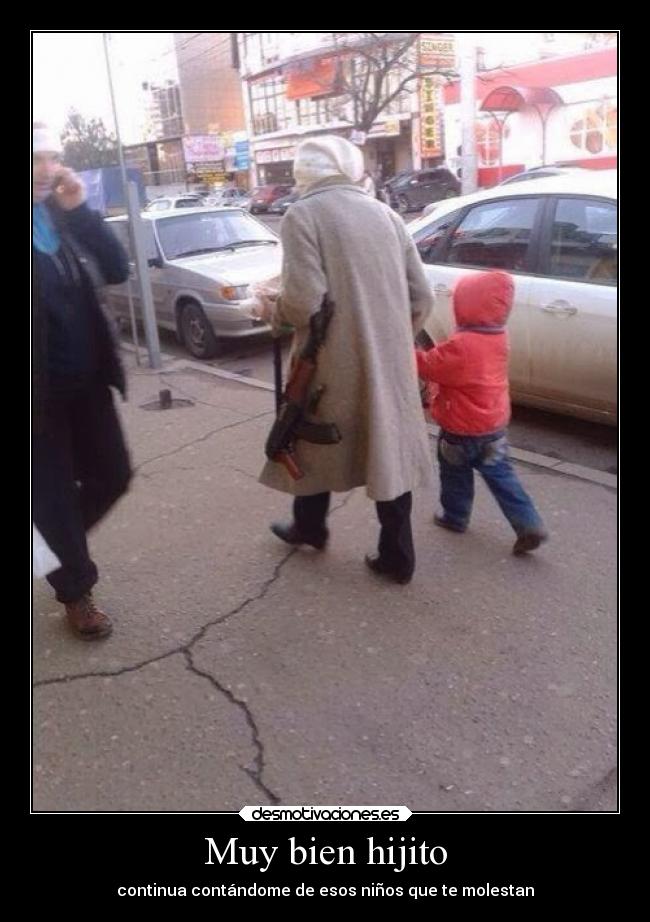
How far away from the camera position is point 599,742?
243 cm

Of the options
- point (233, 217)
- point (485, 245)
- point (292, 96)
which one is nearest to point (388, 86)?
point (292, 96)

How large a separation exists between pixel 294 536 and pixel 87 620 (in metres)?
1.00

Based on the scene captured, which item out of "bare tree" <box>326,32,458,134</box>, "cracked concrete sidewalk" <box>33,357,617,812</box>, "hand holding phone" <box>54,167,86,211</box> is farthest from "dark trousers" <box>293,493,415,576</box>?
"bare tree" <box>326,32,458,134</box>

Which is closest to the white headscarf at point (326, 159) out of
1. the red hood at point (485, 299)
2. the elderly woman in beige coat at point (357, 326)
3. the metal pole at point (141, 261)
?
the elderly woman in beige coat at point (357, 326)

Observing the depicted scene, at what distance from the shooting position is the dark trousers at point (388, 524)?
3170 mm

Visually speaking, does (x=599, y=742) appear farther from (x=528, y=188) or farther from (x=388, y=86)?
(x=388, y=86)

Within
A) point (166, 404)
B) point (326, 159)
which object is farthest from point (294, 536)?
point (166, 404)

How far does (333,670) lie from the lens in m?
2.80

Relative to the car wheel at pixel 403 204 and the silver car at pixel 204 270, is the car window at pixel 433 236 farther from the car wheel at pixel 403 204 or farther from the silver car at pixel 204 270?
the car wheel at pixel 403 204

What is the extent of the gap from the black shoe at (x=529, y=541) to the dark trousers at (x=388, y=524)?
1.64 feet

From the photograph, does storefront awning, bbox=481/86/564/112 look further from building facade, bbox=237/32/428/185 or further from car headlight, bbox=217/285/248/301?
car headlight, bbox=217/285/248/301

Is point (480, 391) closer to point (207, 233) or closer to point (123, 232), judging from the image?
point (123, 232)

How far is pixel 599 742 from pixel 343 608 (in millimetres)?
1093

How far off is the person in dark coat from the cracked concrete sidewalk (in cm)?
40
